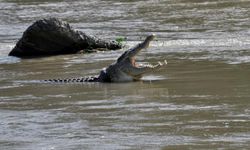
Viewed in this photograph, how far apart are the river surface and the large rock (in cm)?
49

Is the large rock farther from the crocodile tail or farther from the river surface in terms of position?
the crocodile tail

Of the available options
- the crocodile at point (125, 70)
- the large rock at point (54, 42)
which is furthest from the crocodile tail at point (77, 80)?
the large rock at point (54, 42)

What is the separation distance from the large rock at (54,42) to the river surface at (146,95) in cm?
49

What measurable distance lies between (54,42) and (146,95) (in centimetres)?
595

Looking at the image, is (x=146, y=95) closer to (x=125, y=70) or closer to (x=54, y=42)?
(x=125, y=70)

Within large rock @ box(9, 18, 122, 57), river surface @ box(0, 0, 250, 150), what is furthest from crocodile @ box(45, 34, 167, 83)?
large rock @ box(9, 18, 122, 57)

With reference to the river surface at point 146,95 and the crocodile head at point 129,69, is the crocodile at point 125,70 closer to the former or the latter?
the crocodile head at point 129,69

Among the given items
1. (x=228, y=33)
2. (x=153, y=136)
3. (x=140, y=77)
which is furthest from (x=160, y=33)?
(x=153, y=136)

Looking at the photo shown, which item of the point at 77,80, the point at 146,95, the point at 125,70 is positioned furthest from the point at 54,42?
the point at 146,95

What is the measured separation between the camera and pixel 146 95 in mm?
9188

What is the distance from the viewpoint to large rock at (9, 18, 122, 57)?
1472cm

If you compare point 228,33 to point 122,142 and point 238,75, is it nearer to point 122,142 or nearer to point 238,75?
point 238,75

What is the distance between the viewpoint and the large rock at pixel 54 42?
579 inches

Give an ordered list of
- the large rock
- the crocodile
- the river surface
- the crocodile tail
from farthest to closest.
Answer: the large rock
the crocodile
the crocodile tail
the river surface
